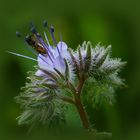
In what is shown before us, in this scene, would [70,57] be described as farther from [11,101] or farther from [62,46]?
[11,101]

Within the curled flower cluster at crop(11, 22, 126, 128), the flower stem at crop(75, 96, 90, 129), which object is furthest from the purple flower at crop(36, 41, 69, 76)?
the flower stem at crop(75, 96, 90, 129)

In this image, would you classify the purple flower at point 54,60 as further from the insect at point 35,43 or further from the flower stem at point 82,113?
the flower stem at point 82,113

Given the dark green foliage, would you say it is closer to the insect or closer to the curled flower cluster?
the curled flower cluster

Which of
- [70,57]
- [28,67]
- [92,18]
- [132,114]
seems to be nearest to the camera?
[70,57]

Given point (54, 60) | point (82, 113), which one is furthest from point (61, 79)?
point (82, 113)

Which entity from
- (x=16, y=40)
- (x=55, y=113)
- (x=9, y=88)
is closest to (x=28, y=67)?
(x=9, y=88)

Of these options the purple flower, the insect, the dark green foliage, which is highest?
the insect

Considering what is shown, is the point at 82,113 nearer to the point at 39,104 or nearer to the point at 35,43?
the point at 39,104

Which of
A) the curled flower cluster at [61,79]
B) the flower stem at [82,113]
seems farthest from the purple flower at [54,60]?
the flower stem at [82,113]
